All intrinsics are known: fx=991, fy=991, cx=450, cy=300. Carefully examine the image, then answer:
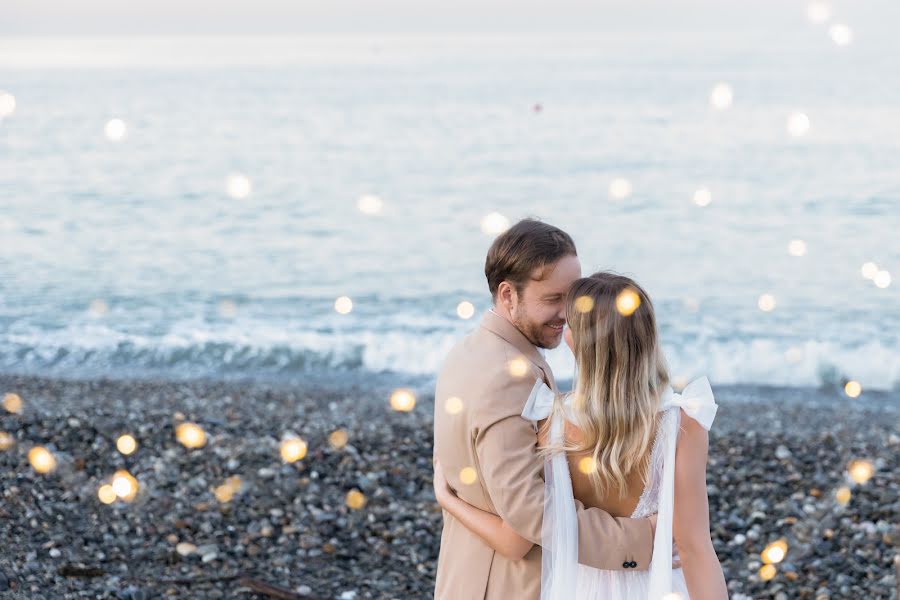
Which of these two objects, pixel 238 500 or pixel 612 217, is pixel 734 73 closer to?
pixel 612 217

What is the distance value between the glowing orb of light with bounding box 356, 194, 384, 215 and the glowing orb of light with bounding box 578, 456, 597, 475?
1964 cm

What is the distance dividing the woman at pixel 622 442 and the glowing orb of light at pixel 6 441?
5.31 m

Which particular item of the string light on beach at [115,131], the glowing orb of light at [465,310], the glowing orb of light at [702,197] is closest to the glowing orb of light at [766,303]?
the glowing orb of light at [465,310]

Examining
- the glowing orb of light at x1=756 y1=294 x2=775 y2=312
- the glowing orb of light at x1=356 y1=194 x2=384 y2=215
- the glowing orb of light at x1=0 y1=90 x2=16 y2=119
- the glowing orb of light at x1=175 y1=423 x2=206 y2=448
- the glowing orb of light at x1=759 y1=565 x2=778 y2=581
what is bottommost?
the glowing orb of light at x1=759 y1=565 x2=778 y2=581

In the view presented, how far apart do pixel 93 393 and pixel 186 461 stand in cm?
331

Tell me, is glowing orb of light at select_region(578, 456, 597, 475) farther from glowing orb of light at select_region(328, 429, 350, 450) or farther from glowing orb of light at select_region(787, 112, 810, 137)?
glowing orb of light at select_region(787, 112, 810, 137)

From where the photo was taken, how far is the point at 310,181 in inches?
1015

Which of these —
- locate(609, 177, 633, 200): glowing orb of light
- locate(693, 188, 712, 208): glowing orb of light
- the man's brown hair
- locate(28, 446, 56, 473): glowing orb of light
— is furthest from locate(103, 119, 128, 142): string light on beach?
the man's brown hair

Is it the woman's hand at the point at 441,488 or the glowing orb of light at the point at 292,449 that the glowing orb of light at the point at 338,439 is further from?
the woman's hand at the point at 441,488

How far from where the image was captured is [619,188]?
76.3 ft

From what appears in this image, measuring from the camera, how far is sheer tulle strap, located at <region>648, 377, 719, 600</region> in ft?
7.80

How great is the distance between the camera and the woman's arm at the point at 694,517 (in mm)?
2377

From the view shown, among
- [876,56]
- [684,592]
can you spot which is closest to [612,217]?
[684,592]

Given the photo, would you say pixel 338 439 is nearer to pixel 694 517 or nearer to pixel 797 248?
pixel 694 517
